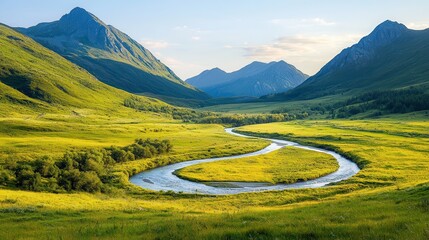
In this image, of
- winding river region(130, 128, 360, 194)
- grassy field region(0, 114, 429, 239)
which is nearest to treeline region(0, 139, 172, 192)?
grassy field region(0, 114, 429, 239)

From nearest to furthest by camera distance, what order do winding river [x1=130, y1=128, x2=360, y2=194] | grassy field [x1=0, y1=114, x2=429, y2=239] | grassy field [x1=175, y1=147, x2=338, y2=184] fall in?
grassy field [x1=0, y1=114, x2=429, y2=239] < winding river [x1=130, y1=128, x2=360, y2=194] < grassy field [x1=175, y1=147, x2=338, y2=184]

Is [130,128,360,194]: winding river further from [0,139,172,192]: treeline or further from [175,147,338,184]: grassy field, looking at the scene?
[0,139,172,192]: treeline

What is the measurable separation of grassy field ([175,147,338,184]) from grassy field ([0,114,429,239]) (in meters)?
11.9

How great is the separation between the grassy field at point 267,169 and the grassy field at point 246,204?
39.0ft

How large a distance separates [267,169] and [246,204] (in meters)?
49.9

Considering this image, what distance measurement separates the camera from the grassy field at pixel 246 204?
2070cm

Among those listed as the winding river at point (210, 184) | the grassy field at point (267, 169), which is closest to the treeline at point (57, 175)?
the winding river at point (210, 184)

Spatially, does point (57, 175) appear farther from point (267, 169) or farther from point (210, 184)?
point (267, 169)

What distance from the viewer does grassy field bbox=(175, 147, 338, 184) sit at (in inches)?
3693

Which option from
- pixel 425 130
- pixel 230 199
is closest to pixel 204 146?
pixel 230 199

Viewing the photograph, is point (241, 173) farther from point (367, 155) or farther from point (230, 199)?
point (367, 155)

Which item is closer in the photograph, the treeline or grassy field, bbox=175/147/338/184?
the treeline

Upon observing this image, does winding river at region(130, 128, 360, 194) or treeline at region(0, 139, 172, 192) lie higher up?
treeline at region(0, 139, 172, 192)

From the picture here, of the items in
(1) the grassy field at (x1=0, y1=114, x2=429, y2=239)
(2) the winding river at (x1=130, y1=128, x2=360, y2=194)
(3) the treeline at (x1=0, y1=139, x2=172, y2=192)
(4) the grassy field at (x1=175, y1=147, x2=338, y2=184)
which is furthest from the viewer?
(4) the grassy field at (x1=175, y1=147, x2=338, y2=184)
